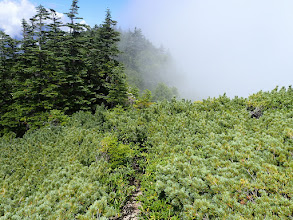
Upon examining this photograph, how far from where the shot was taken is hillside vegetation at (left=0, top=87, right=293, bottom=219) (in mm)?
2987

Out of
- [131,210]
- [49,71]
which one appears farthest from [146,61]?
[131,210]

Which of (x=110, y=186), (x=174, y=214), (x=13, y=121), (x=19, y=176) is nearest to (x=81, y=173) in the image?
(x=110, y=186)

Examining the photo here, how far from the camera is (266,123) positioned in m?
5.28

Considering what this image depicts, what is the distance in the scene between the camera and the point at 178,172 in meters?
4.02

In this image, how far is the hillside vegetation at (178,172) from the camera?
2.99m

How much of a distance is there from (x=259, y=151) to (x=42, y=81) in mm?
17355

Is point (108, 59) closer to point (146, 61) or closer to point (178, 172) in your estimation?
point (178, 172)

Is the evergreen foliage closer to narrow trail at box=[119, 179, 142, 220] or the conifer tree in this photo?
the conifer tree

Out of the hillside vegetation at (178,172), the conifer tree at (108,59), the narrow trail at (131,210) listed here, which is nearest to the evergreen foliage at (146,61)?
the conifer tree at (108,59)

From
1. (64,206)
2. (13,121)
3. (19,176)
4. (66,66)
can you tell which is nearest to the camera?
(64,206)

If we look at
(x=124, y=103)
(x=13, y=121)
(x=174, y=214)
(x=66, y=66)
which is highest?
(x=66, y=66)

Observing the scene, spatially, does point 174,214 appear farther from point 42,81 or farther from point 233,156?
point 42,81

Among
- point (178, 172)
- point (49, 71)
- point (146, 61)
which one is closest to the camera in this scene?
point (178, 172)

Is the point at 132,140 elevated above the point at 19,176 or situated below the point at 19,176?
above
